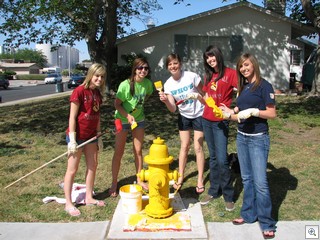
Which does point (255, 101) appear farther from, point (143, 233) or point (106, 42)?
point (106, 42)

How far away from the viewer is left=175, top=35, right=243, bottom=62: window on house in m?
16.4

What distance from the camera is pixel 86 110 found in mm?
3920

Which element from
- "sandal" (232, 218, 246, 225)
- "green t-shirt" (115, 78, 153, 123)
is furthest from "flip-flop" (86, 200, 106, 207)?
"sandal" (232, 218, 246, 225)

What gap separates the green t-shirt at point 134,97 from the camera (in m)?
4.28

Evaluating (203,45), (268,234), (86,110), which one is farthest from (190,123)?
(203,45)

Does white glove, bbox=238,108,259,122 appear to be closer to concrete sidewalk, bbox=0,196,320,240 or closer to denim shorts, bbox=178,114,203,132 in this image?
denim shorts, bbox=178,114,203,132

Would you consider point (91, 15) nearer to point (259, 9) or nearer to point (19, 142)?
point (19, 142)

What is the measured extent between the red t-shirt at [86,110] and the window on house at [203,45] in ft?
42.4

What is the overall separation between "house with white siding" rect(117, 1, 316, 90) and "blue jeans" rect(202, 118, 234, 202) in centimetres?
1259

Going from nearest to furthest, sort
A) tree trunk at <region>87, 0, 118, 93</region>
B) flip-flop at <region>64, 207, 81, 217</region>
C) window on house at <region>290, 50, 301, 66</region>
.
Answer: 1. flip-flop at <region>64, 207, 81, 217</region>
2. tree trunk at <region>87, 0, 118, 93</region>
3. window on house at <region>290, 50, 301, 66</region>

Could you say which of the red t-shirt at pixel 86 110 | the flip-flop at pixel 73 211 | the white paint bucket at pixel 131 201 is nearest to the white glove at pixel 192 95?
the red t-shirt at pixel 86 110

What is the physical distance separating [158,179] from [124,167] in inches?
82.4

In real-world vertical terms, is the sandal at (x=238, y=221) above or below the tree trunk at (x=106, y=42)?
below

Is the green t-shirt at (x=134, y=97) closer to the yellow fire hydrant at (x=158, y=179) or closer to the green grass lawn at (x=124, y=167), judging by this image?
the yellow fire hydrant at (x=158, y=179)
